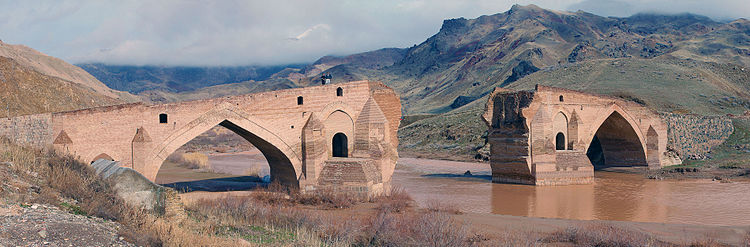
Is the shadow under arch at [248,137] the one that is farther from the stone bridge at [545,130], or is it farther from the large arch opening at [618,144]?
the large arch opening at [618,144]

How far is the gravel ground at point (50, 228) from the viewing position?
576 centimetres

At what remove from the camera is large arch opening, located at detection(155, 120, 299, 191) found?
727 inches

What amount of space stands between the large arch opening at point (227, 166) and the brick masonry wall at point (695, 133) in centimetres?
2138

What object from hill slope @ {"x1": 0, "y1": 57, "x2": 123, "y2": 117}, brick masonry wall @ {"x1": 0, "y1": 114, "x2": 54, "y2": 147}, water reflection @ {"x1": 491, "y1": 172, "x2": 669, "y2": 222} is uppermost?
hill slope @ {"x1": 0, "y1": 57, "x2": 123, "y2": 117}

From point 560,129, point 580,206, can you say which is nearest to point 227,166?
point 560,129

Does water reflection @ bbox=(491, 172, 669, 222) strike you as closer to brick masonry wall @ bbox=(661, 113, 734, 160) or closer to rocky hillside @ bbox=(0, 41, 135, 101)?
brick masonry wall @ bbox=(661, 113, 734, 160)

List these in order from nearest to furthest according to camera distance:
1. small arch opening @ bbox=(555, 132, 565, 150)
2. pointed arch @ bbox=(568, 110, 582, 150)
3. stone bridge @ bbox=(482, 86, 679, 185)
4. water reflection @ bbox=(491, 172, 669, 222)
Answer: water reflection @ bbox=(491, 172, 669, 222) → stone bridge @ bbox=(482, 86, 679, 185) → pointed arch @ bbox=(568, 110, 582, 150) → small arch opening @ bbox=(555, 132, 565, 150)

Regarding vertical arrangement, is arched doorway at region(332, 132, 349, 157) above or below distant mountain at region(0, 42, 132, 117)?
below

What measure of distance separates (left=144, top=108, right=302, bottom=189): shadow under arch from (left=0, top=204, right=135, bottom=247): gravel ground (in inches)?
337

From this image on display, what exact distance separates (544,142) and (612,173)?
807 centimetres

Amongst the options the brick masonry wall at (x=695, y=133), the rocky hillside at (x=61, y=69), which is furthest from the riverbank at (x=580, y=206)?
the rocky hillside at (x=61, y=69)

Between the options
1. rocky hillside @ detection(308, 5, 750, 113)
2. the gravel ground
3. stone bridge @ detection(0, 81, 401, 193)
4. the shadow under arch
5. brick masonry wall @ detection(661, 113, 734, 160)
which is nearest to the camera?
the gravel ground

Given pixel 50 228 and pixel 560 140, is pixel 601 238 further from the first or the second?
pixel 560 140

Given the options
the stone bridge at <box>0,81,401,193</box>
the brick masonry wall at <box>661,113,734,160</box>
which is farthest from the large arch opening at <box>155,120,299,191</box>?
the brick masonry wall at <box>661,113,734,160</box>
